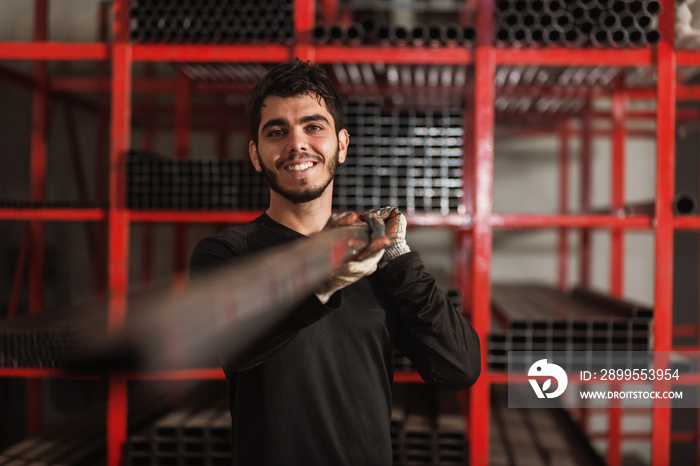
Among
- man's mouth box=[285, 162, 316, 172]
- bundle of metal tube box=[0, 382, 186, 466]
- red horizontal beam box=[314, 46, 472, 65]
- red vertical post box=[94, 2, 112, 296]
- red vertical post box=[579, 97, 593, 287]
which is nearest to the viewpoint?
man's mouth box=[285, 162, 316, 172]

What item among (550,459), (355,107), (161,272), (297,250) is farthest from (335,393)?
(161,272)

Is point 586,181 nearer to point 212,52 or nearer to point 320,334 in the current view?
point 212,52

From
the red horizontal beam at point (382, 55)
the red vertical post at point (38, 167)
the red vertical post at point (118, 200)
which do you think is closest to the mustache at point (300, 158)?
the red horizontal beam at point (382, 55)

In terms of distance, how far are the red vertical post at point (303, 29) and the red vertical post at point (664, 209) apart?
1924 millimetres

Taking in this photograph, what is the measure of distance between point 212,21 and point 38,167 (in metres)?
1.96

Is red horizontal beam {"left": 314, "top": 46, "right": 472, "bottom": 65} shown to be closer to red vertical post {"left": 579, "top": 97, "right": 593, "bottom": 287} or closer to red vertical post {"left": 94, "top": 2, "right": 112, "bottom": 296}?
red vertical post {"left": 579, "top": 97, "right": 593, "bottom": 287}

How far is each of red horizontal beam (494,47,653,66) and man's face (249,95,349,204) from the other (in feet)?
4.92

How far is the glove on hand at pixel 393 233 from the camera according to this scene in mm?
1546

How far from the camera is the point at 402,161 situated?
9.24 ft

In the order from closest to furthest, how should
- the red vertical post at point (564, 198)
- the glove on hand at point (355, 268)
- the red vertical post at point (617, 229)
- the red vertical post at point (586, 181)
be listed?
the glove on hand at point (355, 268) < the red vertical post at point (617, 229) < the red vertical post at point (586, 181) < the red vertical post at point (564, 198)

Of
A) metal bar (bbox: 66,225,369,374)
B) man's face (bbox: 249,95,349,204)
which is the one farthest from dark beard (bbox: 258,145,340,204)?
metal bar (bbox: 66,225,369,374)

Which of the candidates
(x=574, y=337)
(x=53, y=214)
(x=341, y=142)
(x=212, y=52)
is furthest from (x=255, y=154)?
(x=574, y=337)

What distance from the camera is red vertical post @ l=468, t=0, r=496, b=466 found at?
262cm

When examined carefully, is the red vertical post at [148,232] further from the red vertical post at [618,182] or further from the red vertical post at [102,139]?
the red vertical post at [618,182]
